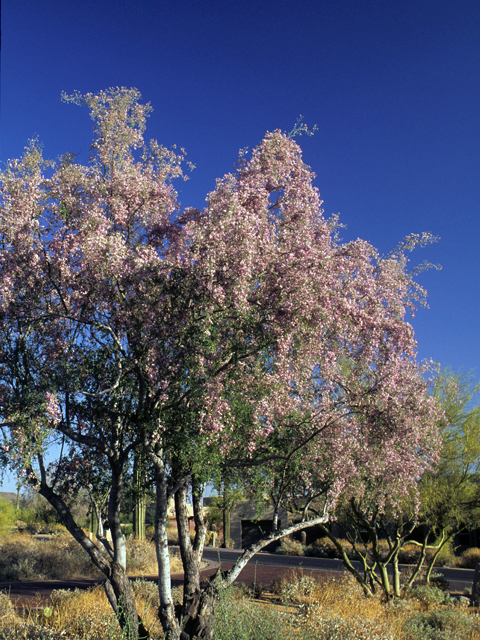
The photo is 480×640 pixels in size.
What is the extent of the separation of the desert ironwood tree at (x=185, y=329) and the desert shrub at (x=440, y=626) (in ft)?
12.8

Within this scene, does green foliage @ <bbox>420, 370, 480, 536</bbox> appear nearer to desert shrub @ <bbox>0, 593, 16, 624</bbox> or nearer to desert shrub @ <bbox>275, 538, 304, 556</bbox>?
desert shrub @ <bbox>0, 593, 16, 624</bbox>

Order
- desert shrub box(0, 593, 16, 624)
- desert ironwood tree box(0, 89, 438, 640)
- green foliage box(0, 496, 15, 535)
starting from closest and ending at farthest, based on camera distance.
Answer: desert ironwood tree box(0, 89, 438, 640), desert shrub box(0, 593, 16, 624), green foliage box(0, 496, 15, 535)

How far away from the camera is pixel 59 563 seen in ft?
95.6

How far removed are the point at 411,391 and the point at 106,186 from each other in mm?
7017

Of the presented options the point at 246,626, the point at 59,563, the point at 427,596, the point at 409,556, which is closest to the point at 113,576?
the point at 246,626

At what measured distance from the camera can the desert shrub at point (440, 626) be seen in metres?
12.3

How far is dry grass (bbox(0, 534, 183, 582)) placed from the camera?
26.9 metres

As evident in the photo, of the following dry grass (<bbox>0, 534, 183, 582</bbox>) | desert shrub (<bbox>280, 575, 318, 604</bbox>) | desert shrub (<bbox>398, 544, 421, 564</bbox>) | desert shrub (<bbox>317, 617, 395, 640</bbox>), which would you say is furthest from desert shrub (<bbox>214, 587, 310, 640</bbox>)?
desert shrub (<bbox>398, 544, 421, 564</bbox>)

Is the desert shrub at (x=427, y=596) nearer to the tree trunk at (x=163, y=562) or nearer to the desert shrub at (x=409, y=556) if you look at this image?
the tree trunk at (x=163, y=562)

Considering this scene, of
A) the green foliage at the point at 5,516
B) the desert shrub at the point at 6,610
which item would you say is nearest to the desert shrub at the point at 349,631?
the desert shrub at the point at 6,610

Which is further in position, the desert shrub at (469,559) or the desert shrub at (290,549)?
the desert shrub at (290,549)

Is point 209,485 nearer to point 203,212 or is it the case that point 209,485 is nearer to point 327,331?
point 327,331

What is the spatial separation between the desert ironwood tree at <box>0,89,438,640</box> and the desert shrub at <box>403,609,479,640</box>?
3898mm

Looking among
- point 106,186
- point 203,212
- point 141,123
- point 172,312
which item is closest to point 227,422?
point 172,312
